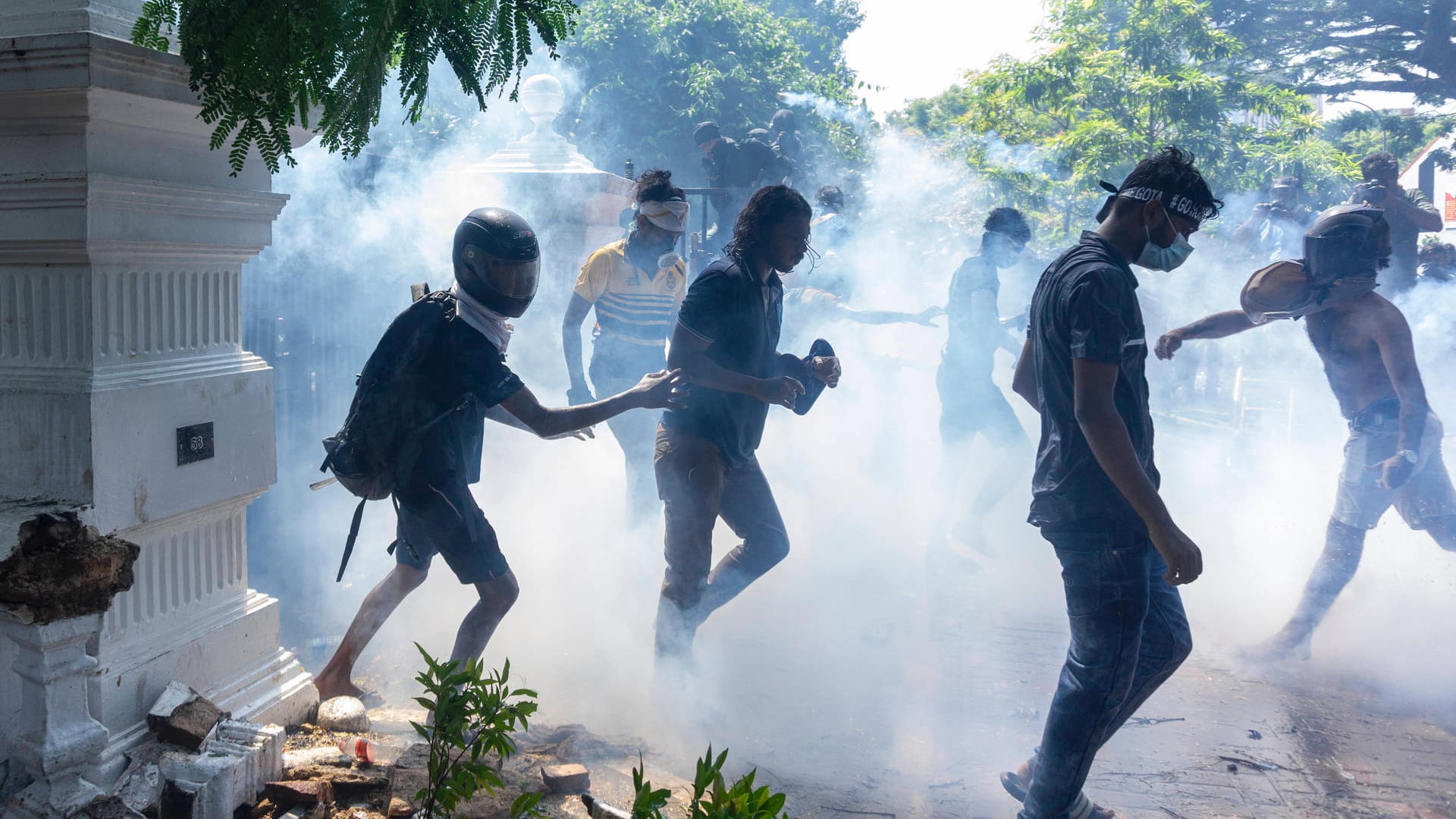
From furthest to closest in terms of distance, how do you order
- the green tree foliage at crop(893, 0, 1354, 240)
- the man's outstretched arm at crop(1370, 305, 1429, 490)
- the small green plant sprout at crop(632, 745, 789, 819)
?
1. the green tree foliage at crop(893, 0, 1354, 240)
2. the man's outstretched arm at crop(1370, 305, 1429, 490)
3. the small green plant sprout at crop(632, 745, 789, 819)

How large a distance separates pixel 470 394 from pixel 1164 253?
88.1 inches

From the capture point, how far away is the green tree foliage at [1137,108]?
38.9 ft

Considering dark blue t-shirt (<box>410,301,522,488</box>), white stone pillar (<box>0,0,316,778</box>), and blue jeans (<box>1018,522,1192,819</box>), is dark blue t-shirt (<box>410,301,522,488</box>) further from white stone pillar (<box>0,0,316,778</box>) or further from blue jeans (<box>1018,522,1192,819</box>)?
blue jeans (<box>1018,522,1192,819</box>)

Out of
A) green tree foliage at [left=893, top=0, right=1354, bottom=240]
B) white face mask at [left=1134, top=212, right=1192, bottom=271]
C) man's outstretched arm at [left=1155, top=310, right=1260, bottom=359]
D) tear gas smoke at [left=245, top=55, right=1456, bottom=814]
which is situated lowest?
tear gas smoke at [left=245, top=55, right=1456, bottom=814]

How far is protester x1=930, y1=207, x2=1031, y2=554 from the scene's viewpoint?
6512 mm

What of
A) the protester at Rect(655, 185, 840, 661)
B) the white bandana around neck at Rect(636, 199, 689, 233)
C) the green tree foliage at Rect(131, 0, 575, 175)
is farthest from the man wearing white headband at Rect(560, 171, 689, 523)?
the green tree foliage at Rect(131, 0, 575, 175)

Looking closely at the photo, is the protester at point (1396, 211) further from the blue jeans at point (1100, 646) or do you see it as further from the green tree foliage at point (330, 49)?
the green tree foliage at point (330, 49)

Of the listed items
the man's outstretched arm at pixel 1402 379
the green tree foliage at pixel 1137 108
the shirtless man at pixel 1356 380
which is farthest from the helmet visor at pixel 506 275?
the green tree foliage at pixel 1137 108

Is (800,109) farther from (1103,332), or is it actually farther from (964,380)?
(1103,332)

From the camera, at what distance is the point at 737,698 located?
4.22m

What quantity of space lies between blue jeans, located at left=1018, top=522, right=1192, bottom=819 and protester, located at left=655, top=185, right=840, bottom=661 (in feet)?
4.26

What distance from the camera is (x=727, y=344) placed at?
3979 millimetres

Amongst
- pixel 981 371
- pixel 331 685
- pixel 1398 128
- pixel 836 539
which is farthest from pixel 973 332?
pixel 1398 128

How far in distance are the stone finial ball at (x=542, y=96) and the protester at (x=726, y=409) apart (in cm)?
471
